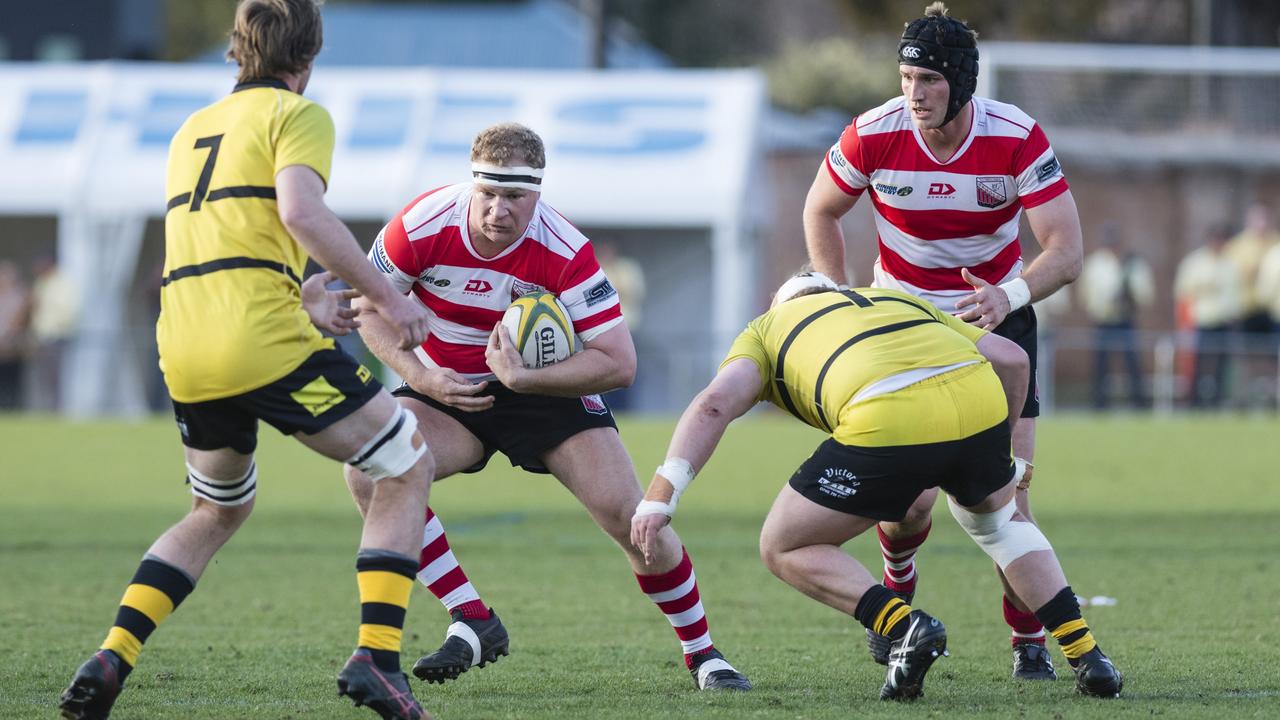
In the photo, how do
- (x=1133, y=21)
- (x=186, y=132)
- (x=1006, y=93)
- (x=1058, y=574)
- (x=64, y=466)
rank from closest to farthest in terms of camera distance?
(x=186, y=132)
(x=1058, y=574)
(x=64, y=466)
(x=1006, y=93)
(x=1133, y=21)

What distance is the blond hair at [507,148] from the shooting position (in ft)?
19.1

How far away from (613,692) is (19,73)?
63.4 ft

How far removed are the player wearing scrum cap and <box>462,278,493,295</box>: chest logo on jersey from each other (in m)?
1.36

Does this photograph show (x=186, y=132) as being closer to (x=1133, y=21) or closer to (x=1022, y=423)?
(x=1022, y=423)

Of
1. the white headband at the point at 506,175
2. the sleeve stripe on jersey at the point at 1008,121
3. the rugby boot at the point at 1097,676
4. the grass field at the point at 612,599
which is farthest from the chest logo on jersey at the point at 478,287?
the rugby boot at the point at 1097,676

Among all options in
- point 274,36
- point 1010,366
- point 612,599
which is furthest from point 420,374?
point 612,599

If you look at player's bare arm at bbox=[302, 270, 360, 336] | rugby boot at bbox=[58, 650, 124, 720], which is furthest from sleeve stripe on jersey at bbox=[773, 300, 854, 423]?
rugby boot at bbox=[58, 650, 124, 720]

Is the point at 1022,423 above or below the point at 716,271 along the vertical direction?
above

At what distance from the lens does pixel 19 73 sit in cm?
2256

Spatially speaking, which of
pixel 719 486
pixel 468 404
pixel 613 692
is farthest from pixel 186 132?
pixel 719 486

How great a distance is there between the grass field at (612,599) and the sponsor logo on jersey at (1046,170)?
185 cm

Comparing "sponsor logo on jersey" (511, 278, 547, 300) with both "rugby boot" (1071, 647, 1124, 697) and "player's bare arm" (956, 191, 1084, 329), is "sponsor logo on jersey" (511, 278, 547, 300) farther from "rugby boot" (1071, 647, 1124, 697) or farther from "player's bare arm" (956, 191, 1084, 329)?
"rugby boot" (1071, 647, 1124, 697)

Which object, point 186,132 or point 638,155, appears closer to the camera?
point 186,132

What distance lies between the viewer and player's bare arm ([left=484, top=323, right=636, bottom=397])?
5.95 m
